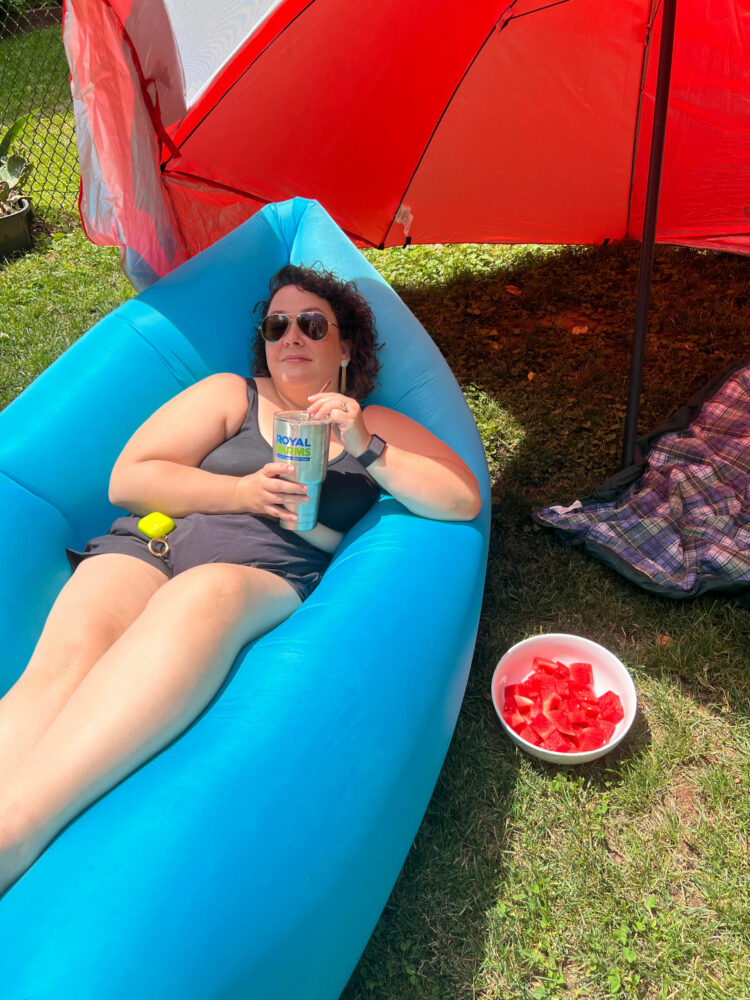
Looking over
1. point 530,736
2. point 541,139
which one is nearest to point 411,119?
point 541,139

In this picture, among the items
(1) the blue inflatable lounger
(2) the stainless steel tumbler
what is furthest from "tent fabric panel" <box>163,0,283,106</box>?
(2) the stainless steel tumbler

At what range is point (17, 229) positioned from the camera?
518 centimetres

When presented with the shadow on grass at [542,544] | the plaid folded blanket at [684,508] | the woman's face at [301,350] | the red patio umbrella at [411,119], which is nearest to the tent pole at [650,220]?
the red patio umbrella at [411,119]

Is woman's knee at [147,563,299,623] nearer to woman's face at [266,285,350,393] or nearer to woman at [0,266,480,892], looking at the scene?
woman at [0,266,480,892]

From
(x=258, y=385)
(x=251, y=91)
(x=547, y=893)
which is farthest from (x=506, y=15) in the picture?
(x=547, y=893)

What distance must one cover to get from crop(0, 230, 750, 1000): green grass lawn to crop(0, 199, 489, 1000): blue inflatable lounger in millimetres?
281

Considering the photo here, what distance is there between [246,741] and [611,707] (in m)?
1.19

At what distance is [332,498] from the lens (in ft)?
7.59

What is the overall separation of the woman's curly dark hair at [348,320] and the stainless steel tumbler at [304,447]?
0.67 m

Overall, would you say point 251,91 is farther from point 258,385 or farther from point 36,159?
point 36,159

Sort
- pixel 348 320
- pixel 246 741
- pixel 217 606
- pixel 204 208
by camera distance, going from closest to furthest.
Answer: pixel 246 741, pixel 217 606, pixel 348 320, pixel 204 208

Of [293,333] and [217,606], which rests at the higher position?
[293,333]

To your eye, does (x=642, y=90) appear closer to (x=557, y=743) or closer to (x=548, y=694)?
(x=548, y=694)

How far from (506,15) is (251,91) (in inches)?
49.1
